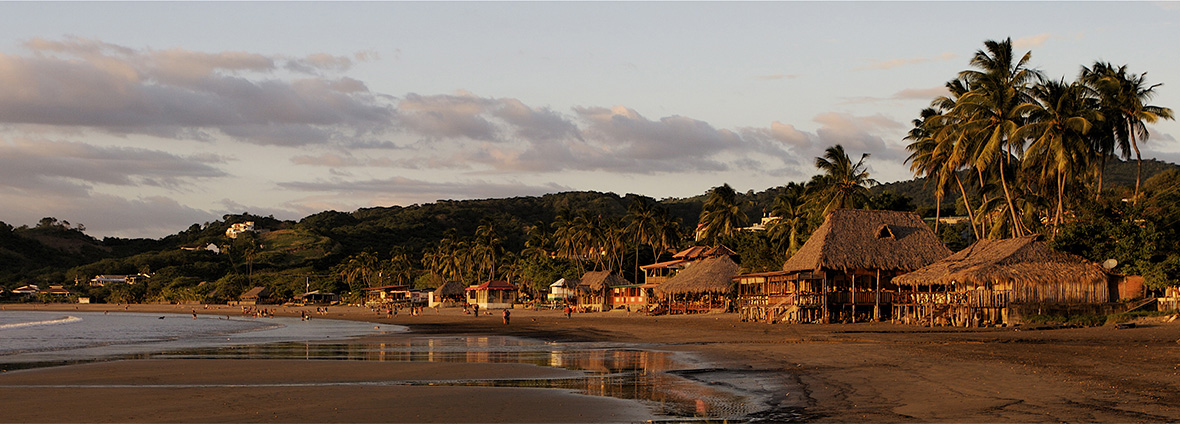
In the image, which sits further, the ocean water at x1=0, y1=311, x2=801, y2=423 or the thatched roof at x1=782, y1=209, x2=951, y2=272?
the thatched roof at x1=782, y1=209, x2=951, y2=272

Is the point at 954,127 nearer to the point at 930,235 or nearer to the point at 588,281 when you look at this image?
Result: the point at 930,235

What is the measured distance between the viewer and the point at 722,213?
76750 millimetres

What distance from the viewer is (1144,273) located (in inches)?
1273

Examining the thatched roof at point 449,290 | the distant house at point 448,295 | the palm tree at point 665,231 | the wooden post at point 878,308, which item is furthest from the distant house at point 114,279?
the wooden post at point 878,308

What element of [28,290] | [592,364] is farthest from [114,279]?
[592,364]

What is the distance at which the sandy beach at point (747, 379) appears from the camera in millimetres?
12445

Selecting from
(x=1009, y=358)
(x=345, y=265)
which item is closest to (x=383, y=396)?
(x=1009, y=358)

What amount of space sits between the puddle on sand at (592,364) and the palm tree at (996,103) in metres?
21.8

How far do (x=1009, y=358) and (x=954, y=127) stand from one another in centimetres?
2973

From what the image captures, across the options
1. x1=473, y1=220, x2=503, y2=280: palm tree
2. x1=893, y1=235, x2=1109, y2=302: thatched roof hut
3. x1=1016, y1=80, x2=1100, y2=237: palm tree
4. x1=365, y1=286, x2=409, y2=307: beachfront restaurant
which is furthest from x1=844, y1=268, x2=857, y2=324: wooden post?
x1=365, y1=286, x2=409, y2=307: beachfront restaurant

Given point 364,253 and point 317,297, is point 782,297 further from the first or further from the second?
point 364,253

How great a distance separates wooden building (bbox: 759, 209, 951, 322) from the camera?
39.7 meters

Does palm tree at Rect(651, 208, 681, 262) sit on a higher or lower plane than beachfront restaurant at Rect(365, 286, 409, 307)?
higher

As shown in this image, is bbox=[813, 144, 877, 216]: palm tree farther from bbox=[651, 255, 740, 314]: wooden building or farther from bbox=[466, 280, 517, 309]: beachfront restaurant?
bbox=[466, 280, 517, 309]: beachfront restaurant
